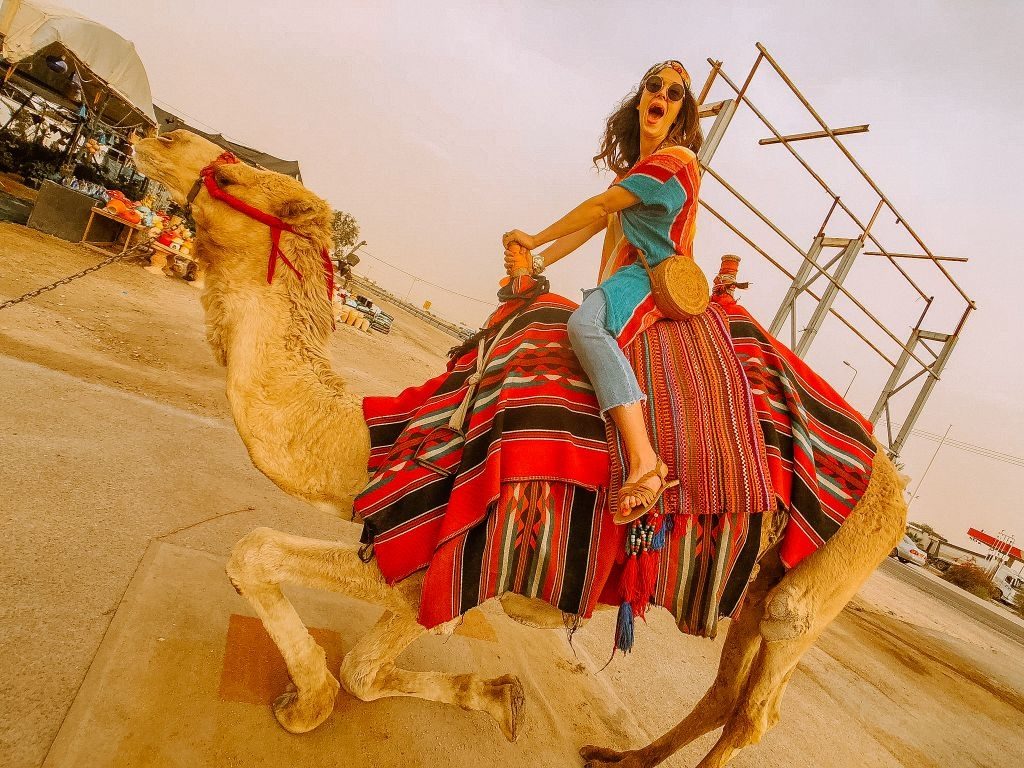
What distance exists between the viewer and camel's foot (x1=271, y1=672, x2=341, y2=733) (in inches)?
70.5

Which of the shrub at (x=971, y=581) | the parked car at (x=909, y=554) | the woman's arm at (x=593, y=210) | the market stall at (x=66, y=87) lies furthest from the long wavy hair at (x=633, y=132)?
the shrub at (x=971, y=581)

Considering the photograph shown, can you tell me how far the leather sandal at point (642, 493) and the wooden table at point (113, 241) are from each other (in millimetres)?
9630

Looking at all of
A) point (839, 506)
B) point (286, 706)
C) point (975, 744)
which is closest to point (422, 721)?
point (286, 706)

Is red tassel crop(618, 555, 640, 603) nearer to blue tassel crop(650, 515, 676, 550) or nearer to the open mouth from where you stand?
blue tassel crop(650, 515, 676, 550)

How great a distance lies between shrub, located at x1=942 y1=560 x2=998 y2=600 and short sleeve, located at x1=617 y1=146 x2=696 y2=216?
37.8 metres

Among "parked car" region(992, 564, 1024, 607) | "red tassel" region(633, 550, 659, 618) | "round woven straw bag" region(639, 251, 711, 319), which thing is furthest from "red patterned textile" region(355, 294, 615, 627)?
"parked car" region(992, 564, 1024, 607)

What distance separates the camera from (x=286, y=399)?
183 centimetres

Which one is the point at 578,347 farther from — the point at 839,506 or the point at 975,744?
the point at 975,744

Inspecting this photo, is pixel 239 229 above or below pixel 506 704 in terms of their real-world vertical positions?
above

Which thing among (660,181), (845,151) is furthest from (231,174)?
(845,151)

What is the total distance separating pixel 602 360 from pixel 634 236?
676mm

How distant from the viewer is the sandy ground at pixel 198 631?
5.85 feet

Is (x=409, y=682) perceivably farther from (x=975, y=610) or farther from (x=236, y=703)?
(x=975, y=610)

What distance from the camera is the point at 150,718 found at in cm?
157
